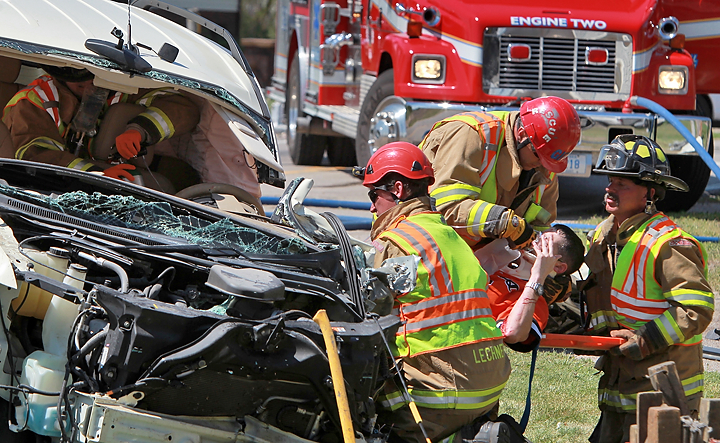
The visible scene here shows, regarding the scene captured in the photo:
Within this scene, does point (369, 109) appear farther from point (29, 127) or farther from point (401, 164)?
point (401, 164)

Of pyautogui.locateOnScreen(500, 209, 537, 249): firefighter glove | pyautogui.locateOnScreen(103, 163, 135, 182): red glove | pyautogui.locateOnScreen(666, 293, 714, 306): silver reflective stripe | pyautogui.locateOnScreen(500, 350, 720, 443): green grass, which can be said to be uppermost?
pyautogui.locateOnScreen(103, 163, 135, 182): red glove

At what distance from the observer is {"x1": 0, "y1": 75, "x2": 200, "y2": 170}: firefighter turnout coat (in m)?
4.68

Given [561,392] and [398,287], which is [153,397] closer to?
[398,287]

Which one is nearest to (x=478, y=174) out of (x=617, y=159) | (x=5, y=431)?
(x=617, y=159)

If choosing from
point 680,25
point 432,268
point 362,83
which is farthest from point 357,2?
point 432,268

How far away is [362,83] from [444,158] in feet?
17.5

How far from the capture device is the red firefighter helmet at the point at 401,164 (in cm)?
367

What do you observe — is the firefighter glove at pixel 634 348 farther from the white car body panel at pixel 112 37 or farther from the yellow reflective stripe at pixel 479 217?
the white car body panel at pixel 112 37

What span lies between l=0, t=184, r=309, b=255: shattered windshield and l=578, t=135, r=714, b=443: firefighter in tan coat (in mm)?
1461

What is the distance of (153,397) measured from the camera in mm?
2801

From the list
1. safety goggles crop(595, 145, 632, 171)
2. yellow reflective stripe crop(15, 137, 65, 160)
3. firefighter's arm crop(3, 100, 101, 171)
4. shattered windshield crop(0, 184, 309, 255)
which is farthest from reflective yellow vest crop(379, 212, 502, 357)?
yellow reflective stripe crop(15, 137, 65, 160)

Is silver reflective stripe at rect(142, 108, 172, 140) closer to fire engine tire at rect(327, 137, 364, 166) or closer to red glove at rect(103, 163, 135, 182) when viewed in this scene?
red glove at rect(103, 163, 135, 182)

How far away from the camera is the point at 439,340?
3.35 metres

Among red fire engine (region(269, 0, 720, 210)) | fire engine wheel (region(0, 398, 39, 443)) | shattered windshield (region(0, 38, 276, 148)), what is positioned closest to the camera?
fire engine wheel (region(0, 398, 39, 443))
